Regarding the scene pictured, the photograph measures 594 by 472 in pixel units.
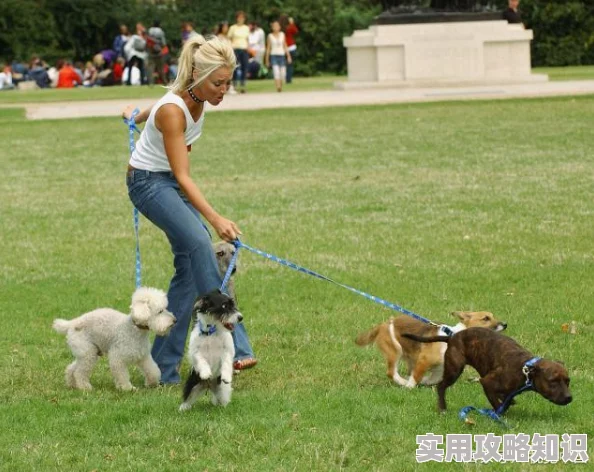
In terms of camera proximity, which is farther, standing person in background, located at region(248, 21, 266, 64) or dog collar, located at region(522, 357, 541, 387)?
standing person in background, located at region(248, 21, 266, 64)

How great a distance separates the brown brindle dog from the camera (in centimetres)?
611

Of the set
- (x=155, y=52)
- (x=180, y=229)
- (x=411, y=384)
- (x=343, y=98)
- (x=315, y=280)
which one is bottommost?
(x=343, y=98)

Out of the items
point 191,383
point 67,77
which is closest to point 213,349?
point 191,383

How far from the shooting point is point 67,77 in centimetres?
4900

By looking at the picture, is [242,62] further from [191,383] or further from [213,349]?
[191,383]

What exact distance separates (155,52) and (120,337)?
3640 cm

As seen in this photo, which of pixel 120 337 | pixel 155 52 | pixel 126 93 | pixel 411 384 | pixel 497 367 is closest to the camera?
pixel 497 367

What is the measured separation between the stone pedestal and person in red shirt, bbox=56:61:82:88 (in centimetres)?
1778

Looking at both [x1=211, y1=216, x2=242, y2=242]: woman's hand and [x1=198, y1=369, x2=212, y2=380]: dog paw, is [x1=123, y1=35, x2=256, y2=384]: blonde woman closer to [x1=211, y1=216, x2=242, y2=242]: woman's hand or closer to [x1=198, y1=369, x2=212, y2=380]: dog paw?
[x1=211, y1=216, x2=242, y2=242]: woman's hand

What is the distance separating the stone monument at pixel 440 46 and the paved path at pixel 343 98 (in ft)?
2.38

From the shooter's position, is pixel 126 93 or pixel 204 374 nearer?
pixel 204 374

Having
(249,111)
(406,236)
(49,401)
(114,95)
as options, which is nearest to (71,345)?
(49,401)

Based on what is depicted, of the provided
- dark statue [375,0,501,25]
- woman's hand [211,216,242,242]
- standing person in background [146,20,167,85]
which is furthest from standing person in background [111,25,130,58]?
woman's hand [211,216,242,242]

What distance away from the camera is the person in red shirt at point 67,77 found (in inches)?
1922
